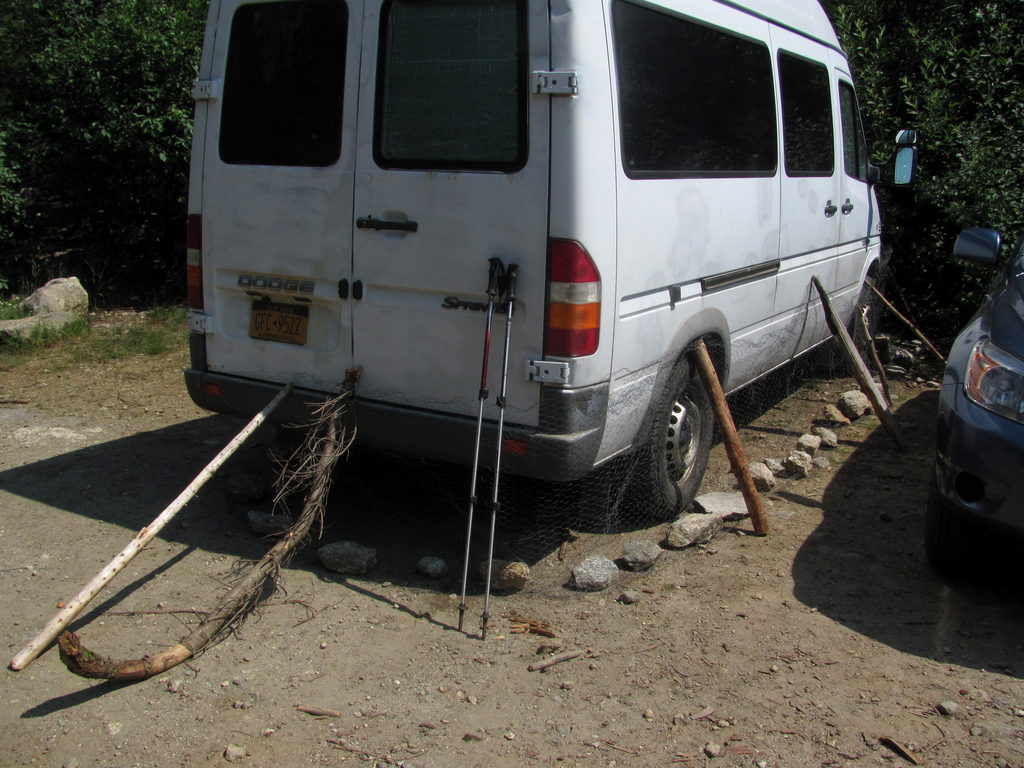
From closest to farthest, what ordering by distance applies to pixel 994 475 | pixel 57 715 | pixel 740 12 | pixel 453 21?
pixel 57 715 < pixel 994 475 < pixel 453 21 < pixel 740 12

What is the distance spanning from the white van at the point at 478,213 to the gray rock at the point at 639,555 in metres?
0.34

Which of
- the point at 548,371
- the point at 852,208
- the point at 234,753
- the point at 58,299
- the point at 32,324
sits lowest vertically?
the point at 234,753

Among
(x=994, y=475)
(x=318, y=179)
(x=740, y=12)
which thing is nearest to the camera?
(x=994, y=475)

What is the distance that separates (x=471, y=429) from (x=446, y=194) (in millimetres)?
949

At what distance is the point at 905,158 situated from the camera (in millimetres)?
6449

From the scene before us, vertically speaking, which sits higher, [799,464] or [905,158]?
[905,158]

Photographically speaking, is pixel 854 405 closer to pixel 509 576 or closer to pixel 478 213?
pixel 509 576

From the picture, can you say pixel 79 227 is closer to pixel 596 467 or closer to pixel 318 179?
pixel 318 179

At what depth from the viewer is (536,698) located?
3295 mm

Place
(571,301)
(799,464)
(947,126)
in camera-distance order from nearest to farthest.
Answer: (571,301) < (799,464) < (947,126)

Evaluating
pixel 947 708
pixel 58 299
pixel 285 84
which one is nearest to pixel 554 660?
pixel 947 708

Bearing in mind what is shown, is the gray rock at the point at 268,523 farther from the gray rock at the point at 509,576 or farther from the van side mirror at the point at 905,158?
the van side mirror at the point at 905,158

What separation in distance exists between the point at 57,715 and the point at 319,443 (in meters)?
1.47

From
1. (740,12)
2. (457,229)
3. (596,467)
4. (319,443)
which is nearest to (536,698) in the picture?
(596,467)
